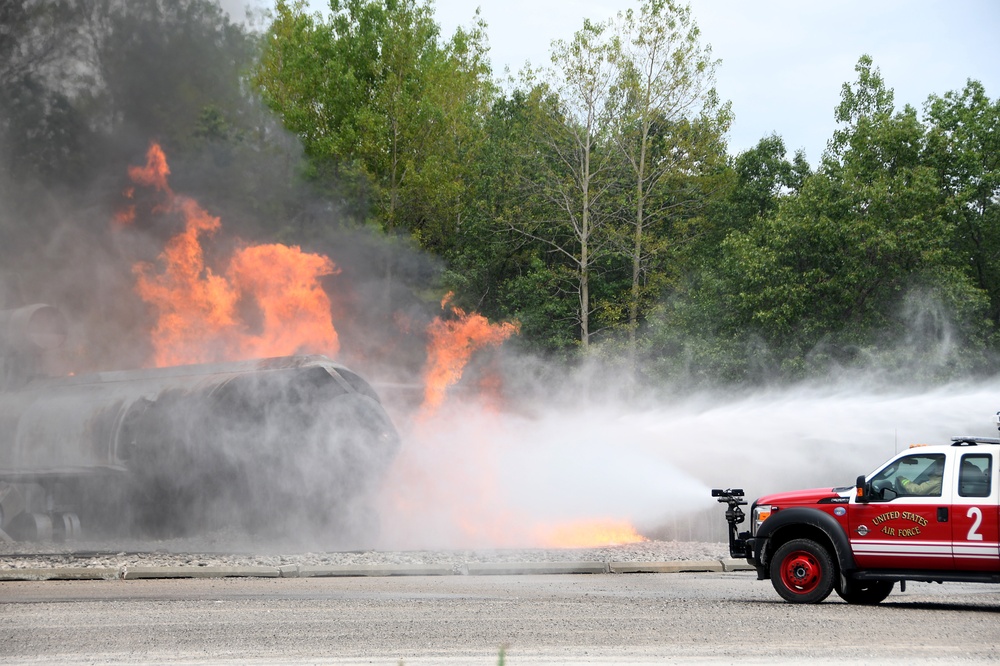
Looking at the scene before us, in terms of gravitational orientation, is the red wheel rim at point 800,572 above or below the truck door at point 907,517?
below

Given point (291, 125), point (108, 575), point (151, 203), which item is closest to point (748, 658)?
point (108, 575)

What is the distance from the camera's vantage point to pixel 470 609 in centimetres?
1198

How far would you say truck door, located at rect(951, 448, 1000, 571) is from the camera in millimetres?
11891

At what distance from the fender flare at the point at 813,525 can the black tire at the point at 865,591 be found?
0.32m

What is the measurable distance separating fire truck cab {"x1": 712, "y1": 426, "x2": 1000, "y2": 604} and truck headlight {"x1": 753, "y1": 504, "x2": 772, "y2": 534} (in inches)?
0.6

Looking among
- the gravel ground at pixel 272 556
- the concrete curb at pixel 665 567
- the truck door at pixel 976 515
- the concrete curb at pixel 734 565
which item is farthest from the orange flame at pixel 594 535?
the truck door at pixel 976 515

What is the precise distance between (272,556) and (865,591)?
373 inches

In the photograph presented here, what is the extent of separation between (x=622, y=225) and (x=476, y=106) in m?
15.1

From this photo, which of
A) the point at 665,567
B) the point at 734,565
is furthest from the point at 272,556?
the point at 734,565

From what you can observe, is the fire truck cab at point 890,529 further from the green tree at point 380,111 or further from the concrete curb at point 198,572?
the green tree at point 380,111

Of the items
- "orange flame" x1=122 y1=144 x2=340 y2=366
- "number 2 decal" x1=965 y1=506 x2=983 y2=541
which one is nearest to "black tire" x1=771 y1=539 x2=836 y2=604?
"number 2 decal" x1=965 y1=506 x2=983 y2=541

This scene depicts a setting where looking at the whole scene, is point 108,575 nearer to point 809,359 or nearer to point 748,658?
point 748,658

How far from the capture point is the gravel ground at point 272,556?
17.2 m

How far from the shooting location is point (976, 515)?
12.0 m
